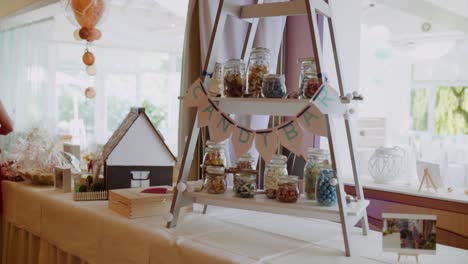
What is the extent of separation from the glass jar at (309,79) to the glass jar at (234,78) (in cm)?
20

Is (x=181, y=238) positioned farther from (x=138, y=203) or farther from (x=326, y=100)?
(x=326, y=100)

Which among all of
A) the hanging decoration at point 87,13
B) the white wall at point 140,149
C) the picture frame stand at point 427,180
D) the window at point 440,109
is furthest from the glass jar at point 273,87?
the window at point 440,109

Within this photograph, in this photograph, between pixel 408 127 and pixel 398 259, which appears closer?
pixel 398 259

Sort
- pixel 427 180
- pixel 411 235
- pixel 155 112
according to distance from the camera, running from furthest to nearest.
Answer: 1. pixel 155 112
2. pixel 427 180
3. pixel 411 235

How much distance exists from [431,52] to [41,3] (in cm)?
446

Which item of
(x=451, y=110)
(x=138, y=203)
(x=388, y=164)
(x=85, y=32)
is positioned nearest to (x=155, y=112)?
(x=451, y=110)

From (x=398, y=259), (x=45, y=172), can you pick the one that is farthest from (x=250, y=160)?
(x=45, y=172)

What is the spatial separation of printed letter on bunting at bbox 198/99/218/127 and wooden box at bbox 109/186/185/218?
0.36m

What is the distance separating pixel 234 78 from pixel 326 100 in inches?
13.1

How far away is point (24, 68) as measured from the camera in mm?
5336

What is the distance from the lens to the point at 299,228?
57.6 inches

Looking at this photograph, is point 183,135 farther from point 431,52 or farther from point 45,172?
point 431,52

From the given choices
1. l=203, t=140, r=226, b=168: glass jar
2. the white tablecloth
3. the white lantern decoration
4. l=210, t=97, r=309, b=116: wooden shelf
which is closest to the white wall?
the white tablecloth

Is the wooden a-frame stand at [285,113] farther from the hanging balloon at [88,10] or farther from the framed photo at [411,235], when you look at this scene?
the hanging balloon at [88,10]
